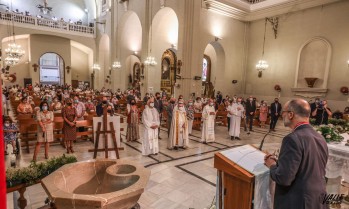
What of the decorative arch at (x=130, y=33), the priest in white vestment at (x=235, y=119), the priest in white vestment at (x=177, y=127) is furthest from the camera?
the decorative arch at (x=130, y=33)

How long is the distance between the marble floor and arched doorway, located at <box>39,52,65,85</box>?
26146 millimetres

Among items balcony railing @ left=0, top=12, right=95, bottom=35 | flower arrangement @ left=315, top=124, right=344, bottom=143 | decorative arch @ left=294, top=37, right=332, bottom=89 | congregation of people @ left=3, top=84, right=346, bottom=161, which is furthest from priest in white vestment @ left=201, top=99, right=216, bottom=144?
balcony railing @ left=0, top=12, right=95, bottom=35

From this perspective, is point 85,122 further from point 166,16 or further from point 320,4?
point 320,4

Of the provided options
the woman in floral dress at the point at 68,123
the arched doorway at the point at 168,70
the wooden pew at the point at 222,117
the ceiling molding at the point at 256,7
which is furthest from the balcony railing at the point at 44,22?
the wooden pew at the point at 222,117

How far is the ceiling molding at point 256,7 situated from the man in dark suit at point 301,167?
1346cm

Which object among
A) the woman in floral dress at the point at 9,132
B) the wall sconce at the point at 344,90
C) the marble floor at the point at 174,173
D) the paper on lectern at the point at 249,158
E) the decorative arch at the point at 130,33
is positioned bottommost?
the marble floor at the point at 174,173

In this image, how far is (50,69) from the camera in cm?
3042

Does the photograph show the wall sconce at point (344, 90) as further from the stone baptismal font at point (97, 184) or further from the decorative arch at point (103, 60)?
the decorative arch at point (103, 60)

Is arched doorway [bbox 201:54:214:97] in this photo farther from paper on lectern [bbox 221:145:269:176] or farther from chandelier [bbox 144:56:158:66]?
paper on lectern [bbox 221:145:269:176]

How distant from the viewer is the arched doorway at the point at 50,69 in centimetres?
2961

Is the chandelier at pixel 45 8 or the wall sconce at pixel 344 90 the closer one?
the wall sconce at pixel 344 90

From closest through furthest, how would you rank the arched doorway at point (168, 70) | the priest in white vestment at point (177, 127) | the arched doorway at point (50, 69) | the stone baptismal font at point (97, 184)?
the stone baptismal font at point (97, 184), the priest in white vestment at point (177, 127), the arched doorway at point (168, 70), the arched doorway at point (50, 69)

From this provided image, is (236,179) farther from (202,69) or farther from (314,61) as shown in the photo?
(314,61)

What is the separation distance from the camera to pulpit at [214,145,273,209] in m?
2.32
